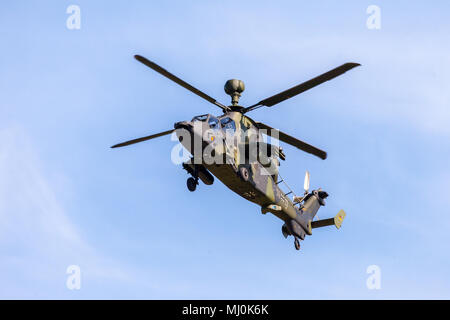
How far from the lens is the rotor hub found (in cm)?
2948

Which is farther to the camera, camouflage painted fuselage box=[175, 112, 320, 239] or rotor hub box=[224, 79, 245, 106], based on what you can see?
rotor hub box=[224, 79, 245, 106]

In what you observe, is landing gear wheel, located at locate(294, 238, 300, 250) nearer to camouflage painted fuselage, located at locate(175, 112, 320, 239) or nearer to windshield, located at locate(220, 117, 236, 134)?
camouflage painted fuselage, located at locate(175, 112, 320, 239)

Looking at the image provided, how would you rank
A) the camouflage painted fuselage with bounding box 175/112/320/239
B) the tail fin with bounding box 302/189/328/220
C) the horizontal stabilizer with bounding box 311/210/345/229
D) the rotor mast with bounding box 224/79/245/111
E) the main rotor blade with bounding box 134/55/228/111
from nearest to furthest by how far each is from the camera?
the main rotor blade with bounding box 134/55/228/111 → the camouflage painted fuselage with bounding box 175/112/320/239 → the rotor mast with bounding box 224/79/245/111 → the tail fin with bounding box 302/189/328/220 → the horizontal stabilizer with bounding box 311/210/345/229

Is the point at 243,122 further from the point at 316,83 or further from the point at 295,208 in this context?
the point at 295,208

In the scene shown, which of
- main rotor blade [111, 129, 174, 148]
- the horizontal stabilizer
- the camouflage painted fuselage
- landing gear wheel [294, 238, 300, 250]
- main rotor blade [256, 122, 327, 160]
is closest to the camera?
the camouflage painted fuselage

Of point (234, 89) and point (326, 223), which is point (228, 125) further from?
point (326, 223)

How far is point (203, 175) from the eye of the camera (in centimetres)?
2798

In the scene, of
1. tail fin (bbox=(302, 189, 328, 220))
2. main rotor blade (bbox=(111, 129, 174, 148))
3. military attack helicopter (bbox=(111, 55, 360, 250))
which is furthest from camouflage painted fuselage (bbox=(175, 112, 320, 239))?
main rotor blade (bbox=(111, 129, 174, 148))

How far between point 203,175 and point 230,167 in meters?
1.51

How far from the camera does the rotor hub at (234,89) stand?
29.5 meters

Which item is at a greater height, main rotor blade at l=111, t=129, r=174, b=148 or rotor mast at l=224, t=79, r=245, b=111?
rotor mast at l=224, t=79, r=245, b=111

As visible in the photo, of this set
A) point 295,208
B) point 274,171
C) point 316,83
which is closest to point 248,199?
point 274,171

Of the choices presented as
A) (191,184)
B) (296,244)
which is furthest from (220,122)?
(296,244)

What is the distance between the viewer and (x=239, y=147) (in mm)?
28125
